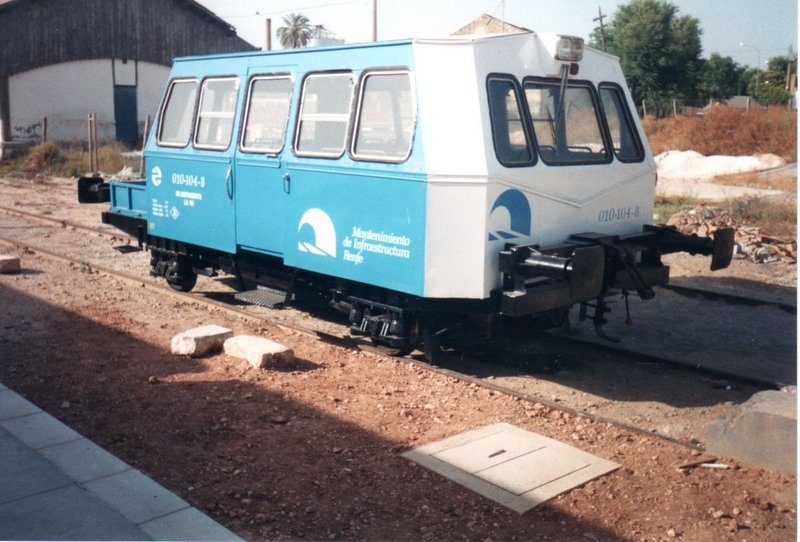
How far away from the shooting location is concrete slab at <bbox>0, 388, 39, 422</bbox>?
6.31 metres

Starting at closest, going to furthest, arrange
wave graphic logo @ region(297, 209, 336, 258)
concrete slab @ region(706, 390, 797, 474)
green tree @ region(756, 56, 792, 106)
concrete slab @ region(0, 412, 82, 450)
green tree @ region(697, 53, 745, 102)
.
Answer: concrete slab @ region(706, 390, 797, 474), concrete slab @ region(0, 412, 82, 450), wave graphic logo @ region(297, 209, 336, 258), green tree @ region(756, 56, 792, 106), green tree @ region(697, 53, 745, 102)

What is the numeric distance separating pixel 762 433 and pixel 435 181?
9.97ft

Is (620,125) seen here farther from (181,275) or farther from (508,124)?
(181,275)

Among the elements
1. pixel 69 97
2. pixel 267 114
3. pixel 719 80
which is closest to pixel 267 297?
pixel 267 114

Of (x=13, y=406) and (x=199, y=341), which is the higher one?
(x=199, y=341)

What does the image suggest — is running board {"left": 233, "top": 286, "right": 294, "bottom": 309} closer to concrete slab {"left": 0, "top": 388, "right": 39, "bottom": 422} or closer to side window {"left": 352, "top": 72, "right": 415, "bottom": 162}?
side window {"left": 352, "top": 72, "right": 415, "bottom": 162}

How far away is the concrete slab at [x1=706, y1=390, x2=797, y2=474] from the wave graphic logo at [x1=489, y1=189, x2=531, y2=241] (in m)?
2.22

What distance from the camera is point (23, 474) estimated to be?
5.21 m

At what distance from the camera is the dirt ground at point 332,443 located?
16.0ft

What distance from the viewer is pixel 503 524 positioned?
484 centimetres

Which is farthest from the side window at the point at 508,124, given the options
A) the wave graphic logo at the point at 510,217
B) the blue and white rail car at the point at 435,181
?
the wave graphic logo at the point at 510,217

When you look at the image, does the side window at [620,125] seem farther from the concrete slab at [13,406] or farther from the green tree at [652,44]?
the green tree at [652,44]

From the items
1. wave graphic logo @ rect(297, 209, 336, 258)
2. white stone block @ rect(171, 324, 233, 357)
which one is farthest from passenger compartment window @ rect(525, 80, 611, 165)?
white stone block @ rect(171, 324, 233, 357)

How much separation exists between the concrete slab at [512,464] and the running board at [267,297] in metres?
3.48
